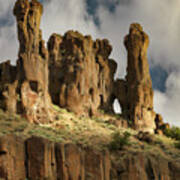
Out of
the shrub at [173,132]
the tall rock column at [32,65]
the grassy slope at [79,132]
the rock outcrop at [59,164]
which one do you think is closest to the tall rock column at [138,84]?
the shrub at [173,132]

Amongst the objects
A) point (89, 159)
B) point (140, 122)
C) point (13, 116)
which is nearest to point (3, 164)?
point (89, 159)

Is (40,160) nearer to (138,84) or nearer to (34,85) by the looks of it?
(34,85)

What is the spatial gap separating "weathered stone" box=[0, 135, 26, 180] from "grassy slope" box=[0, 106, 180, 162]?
9.85 meters

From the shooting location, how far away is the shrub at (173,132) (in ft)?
145

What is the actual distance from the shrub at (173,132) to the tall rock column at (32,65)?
2159cm

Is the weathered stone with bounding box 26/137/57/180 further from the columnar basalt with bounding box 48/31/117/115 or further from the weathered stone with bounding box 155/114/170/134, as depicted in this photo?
the weathered stone with bounding box 155/114/170/134

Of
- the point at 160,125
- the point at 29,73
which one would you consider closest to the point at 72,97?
the point at 29,73

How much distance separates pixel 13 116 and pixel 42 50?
42.3 feet

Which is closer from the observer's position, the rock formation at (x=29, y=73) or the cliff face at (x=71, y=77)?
the rock formation at (x=29, y=73)

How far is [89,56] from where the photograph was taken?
49969mm

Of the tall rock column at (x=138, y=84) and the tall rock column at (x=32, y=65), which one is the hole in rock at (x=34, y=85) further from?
the tall rock column at (x=138, y=84)

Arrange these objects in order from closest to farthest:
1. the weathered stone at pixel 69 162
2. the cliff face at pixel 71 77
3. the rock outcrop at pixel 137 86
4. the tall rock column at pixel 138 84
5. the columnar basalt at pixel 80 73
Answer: the weathered stone at pixel 69 162, the cliff face at pixel 71 77, the columnar basalt at pixel 80 73, the tall rock column at pixel 138 84, the rock outcrop at pixel 137 86

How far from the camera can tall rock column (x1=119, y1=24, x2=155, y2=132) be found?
1853 inches

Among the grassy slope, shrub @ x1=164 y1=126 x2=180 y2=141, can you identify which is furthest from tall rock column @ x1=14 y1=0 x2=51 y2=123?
shrub @ x1=164 y1=126 x2=180 y2=141
